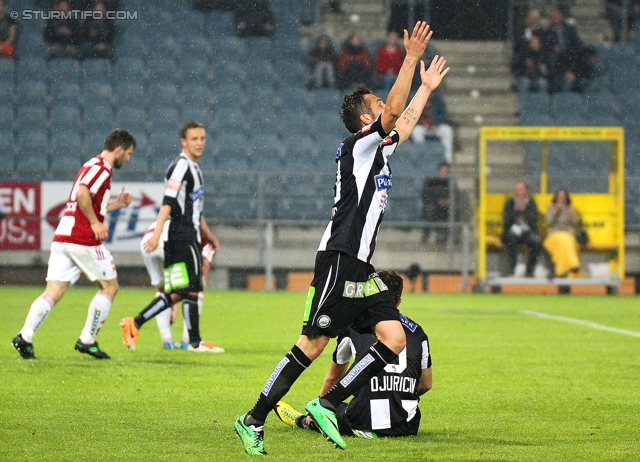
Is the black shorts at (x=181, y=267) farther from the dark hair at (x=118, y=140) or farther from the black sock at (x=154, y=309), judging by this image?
the dark hair at (x=118, y=140)

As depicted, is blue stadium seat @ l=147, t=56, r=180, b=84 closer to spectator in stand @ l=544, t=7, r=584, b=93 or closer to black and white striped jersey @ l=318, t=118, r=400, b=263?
spectator in stand @ l=544, t=7, r=584, b=93

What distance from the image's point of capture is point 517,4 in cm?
2697

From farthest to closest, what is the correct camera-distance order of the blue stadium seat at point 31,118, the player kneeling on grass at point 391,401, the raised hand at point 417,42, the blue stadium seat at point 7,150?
the blue stadium seat at point 31,118
the blue stadium seat at point 7,150
the player kneeling on grass at point 391,401
the raised hand at point 417,42

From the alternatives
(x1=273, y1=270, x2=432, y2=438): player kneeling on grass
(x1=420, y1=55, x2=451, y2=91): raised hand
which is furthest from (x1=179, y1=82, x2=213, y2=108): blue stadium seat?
(x1=273, y1=270, x2=432, y2=438): player kneeling on grass

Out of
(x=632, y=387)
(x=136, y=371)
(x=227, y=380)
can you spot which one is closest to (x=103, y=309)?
(x=136, y=371)

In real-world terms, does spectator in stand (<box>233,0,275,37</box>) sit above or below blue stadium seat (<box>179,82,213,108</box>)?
above

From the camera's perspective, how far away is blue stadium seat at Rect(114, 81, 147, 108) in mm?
23953

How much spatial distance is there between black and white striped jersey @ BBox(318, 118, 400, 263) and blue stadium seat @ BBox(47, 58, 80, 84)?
19433 millimetres

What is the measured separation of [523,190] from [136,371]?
528 inches

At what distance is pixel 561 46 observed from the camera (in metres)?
25.2

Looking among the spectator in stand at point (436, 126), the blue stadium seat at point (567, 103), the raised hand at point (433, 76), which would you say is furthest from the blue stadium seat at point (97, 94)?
the raised hand at point (433, 76)

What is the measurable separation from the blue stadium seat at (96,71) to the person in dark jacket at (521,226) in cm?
944

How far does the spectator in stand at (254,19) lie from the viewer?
2583cm

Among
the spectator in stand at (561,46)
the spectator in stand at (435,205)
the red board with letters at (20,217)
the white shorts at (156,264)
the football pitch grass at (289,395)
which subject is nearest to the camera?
the football pitch grass at (289,395)
